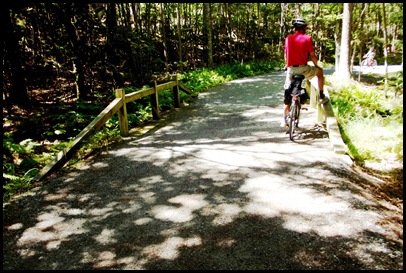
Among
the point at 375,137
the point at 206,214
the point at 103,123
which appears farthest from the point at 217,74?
the point at 206,214

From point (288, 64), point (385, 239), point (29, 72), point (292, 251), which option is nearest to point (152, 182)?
point (292, 251)

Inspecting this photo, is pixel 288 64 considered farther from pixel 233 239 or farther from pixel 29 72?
pixel 29 72

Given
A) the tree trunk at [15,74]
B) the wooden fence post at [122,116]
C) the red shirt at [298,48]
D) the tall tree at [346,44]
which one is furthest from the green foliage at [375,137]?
the tree trunk at [15,74]

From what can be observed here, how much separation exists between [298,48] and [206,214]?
174 inches

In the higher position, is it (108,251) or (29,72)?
(29,72)

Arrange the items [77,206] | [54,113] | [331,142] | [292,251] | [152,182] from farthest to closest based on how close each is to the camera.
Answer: [54,113], [331,142], [152,182], [77,206], [292,251]

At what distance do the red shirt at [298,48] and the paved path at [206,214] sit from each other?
1.81 m

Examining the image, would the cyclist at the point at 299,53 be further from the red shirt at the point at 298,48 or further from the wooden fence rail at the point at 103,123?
the wooden fence rail at the point at 103,123

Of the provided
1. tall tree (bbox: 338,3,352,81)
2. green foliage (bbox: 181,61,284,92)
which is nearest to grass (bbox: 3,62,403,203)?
tall tree (bbox: 338,3,352,81)

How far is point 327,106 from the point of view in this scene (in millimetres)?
7281

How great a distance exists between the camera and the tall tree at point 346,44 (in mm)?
14414

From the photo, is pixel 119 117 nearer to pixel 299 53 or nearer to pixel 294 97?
pixel 294 97

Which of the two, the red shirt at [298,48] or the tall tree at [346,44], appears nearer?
the red shirt at [298,48]

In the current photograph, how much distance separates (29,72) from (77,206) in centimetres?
1329
